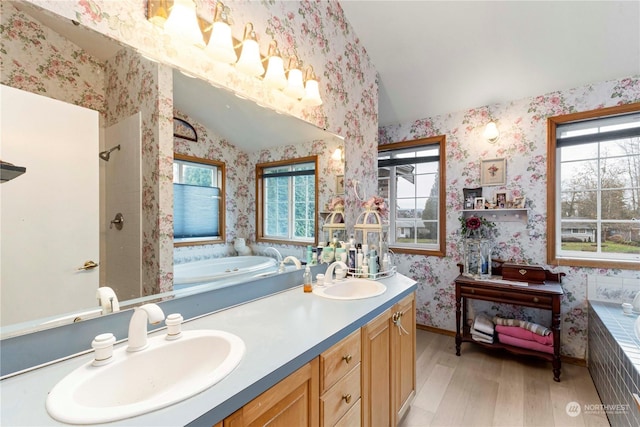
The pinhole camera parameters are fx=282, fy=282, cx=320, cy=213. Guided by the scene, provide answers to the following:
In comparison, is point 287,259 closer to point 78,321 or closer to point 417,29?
point 78,321

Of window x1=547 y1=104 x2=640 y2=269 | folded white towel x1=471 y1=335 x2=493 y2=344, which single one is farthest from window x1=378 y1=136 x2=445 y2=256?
window x1=547 y1=104 x2=640 y2=269

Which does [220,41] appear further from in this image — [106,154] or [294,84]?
[106,154]

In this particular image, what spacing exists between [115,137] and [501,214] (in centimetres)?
300

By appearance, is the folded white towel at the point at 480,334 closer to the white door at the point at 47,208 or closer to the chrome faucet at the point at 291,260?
the chrome faucet at the point at 291,260

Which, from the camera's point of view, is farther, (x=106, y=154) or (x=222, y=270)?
(x=222, y=270)

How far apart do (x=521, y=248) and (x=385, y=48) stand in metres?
2.17

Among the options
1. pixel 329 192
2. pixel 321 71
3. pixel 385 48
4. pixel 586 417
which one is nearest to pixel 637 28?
pixel 385 48

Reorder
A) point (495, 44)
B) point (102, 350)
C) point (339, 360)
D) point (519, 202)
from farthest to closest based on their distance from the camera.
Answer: point (519, 202)
point (495, 44)
point (339, 360)
point (102, 350)

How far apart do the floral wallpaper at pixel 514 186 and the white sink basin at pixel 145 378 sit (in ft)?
8.54

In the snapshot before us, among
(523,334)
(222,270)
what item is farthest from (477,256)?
(222,270)

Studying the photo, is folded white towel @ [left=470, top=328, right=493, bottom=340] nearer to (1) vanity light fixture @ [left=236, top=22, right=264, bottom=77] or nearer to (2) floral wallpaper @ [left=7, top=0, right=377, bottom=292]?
(2) floral wallpaper @ [left=7, top=0, right=377, bottom=292]

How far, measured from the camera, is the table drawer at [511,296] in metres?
2.20

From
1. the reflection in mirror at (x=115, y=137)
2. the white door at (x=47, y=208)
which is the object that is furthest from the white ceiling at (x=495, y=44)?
the white door at (x=47, y=208)

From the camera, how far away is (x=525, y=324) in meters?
2.40
